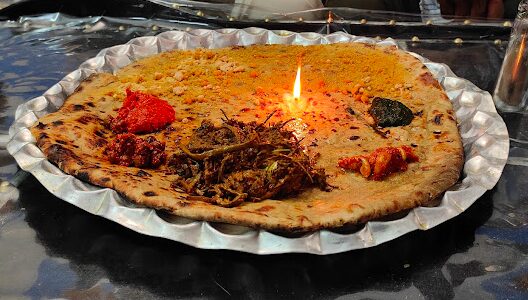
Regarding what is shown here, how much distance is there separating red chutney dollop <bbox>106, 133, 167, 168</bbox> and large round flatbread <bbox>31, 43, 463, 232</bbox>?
0.19 feet

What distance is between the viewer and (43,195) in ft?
8.80

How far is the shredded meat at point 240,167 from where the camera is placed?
2404mm

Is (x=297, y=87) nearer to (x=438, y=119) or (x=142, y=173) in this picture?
(x=438, y=119)

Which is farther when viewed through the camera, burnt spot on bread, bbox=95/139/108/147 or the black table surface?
burnt spot on bread, bbox=95/139/108/147

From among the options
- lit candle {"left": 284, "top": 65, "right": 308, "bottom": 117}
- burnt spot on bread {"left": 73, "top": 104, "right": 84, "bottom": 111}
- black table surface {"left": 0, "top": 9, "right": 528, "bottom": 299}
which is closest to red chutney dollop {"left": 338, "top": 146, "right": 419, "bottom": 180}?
black table surface {"left": 0, "top": 9, "right": 528, "bottom": 299}

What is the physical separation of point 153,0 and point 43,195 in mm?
3112

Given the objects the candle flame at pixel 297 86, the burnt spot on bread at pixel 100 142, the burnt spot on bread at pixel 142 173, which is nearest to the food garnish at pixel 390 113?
the candle flame at pixel 297 86

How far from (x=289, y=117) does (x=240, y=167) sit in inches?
32.7

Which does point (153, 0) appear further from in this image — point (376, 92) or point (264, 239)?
point (264, 239)

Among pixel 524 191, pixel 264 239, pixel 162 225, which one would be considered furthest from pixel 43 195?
pixel 524 191

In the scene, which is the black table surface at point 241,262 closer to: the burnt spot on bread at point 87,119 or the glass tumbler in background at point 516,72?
the burnt spot on bread at point 87,119

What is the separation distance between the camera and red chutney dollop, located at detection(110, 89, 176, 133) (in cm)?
304

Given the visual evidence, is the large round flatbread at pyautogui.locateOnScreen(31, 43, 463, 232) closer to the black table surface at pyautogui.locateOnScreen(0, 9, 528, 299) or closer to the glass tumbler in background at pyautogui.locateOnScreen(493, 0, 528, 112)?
the black table surface at pyautogui.locateOnScreen(0, 9, 528, 299)

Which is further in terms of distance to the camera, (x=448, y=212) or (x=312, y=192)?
(x=312, y=192)
